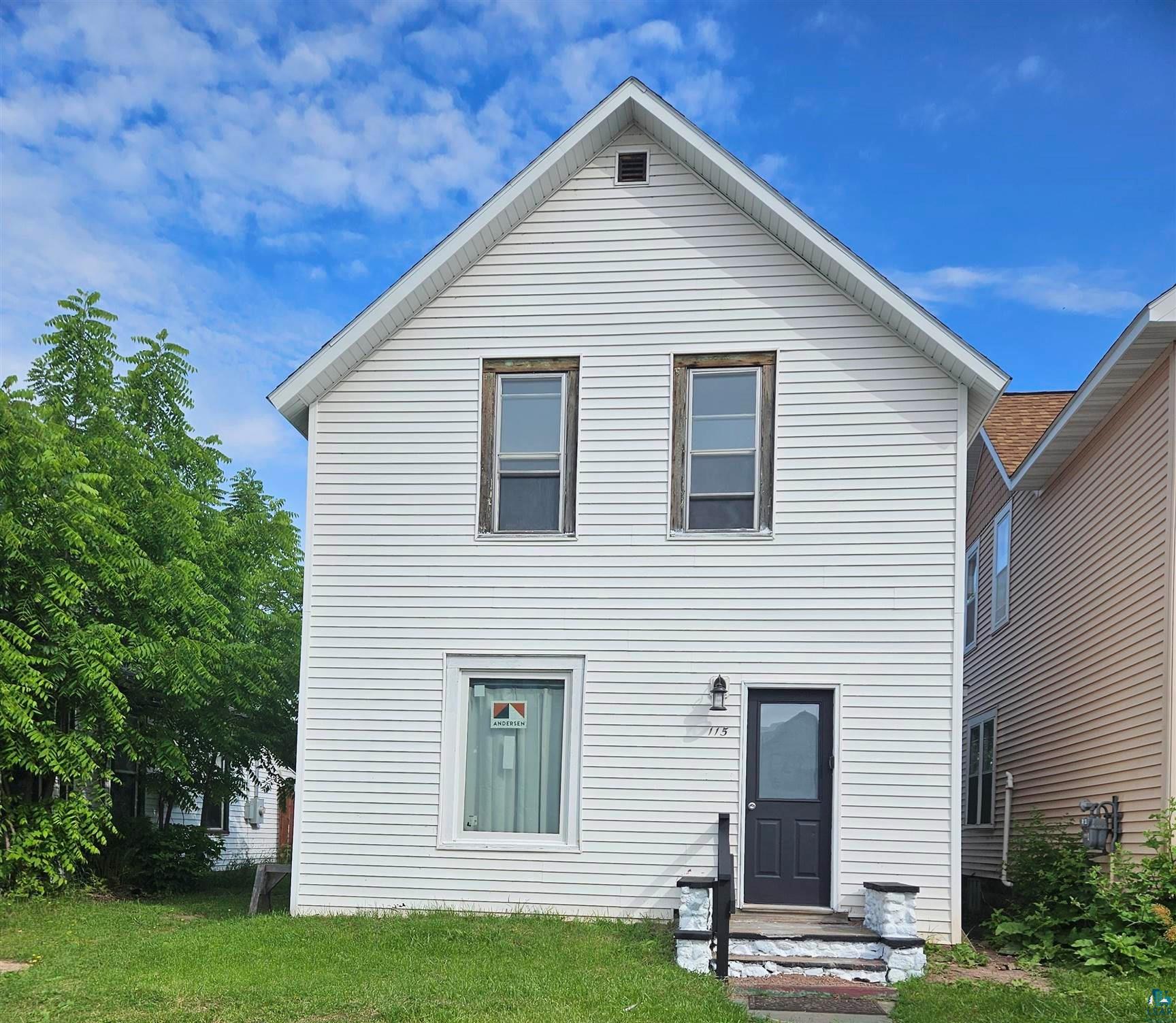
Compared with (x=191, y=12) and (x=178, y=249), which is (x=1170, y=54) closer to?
(x=191, y=12)

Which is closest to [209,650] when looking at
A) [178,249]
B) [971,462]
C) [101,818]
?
[101,818]

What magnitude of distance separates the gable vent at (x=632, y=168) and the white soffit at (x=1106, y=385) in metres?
4.93

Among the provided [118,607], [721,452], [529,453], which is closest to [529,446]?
[529,453]

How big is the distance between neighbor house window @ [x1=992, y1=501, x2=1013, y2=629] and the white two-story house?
640cm

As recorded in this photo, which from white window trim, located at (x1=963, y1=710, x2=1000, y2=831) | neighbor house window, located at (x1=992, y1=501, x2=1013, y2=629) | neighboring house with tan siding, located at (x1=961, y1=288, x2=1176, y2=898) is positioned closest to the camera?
neighboring house with tan siding, located at (x1=961, y1=288, x2=1176, y2=898)

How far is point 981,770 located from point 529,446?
10274 mm

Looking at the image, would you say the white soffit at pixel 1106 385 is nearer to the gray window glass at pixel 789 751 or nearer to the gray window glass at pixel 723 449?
the gray window glass at pixel 723 449

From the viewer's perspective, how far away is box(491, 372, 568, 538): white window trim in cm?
1233

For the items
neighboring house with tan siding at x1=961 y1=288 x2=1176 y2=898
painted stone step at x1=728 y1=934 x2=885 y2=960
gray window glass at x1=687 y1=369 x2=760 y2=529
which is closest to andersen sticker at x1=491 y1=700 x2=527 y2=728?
gray window glass at x1=687 y1=369 x2=760 y2=529

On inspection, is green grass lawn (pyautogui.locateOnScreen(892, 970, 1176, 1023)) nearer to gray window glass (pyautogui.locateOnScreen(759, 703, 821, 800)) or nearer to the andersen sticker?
gray window glass (pyautogui.locateOnScreen(759, 703, 821, 800))

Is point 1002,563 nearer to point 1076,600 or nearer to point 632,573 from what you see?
point 1076,600

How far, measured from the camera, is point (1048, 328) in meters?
38.5

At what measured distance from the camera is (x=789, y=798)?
1160cm

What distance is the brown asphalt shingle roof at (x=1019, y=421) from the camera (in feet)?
58.6
